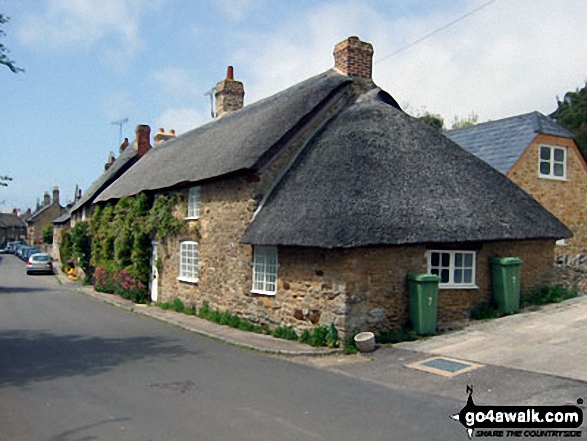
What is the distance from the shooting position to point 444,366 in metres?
9.55

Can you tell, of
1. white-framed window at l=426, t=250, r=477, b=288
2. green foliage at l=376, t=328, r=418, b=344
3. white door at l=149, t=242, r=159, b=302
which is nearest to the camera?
green foliage at l=376, t=328, r=418, b=344

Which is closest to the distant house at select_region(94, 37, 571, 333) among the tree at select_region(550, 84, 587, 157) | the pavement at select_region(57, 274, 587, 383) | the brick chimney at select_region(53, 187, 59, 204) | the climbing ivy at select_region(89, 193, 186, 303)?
the pavement at select_region(57, 274, 587, 383)

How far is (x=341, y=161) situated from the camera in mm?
13203

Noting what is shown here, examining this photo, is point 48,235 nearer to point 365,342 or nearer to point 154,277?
point 154,277

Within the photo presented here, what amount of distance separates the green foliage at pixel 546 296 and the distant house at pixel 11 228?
103 metres

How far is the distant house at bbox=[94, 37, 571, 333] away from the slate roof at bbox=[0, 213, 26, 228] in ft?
320

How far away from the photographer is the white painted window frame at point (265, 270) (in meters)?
13.5

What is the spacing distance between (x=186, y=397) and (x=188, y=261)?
401 inches

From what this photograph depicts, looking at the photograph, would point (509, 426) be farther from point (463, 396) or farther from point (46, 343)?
point (46, 343)

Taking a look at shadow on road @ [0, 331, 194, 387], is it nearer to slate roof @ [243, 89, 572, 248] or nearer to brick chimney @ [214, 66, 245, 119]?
slate roof @ [243, 89, 572, 248]

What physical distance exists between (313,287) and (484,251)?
4450 millimetres

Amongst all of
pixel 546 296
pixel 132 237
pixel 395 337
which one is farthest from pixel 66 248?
pixel 546 296

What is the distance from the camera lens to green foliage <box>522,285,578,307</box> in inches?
549

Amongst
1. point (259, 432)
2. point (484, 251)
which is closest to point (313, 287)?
point (484, 251)
